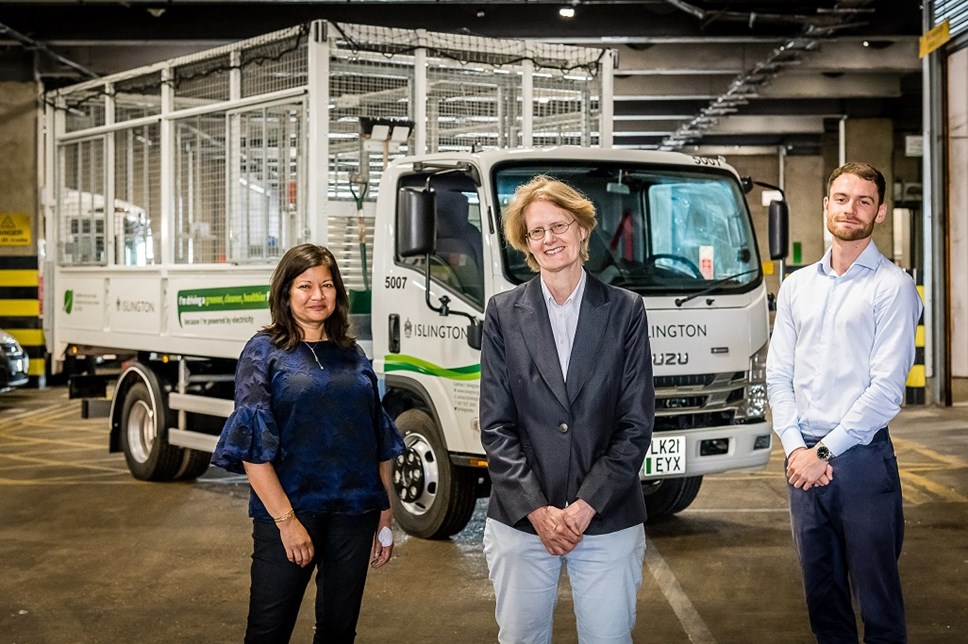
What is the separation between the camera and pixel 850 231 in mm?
3939

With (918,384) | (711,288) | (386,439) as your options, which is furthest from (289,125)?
(918,384)

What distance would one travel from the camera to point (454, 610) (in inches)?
A: 242

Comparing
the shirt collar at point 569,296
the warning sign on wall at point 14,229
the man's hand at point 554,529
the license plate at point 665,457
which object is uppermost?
the warning sign on wall at point 14,229

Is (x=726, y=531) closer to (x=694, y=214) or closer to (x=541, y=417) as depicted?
(x=694, y=214)

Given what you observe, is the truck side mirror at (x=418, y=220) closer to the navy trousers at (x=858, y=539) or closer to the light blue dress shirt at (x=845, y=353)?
the light blue dress shirt at (x=845, y=353)

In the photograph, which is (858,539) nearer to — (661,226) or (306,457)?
(306,457)

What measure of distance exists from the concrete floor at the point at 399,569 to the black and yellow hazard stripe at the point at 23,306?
1025 centimetres

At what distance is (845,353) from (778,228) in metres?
3.69

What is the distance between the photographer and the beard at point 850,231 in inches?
155

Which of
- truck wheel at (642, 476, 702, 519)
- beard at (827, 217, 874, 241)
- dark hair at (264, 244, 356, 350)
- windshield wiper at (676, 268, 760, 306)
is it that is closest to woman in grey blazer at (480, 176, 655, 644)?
dark hair at (264, 244, 356, 350)

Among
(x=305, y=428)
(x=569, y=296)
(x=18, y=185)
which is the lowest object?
(x=305, y=428)

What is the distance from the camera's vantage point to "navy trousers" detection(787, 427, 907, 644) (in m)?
3.92

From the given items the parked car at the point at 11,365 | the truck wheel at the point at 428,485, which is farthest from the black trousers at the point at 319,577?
the parked car at the point at 11,365

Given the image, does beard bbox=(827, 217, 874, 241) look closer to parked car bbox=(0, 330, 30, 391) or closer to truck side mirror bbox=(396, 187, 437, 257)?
truck side mirror bbox=(396, 187, 437, 257)
